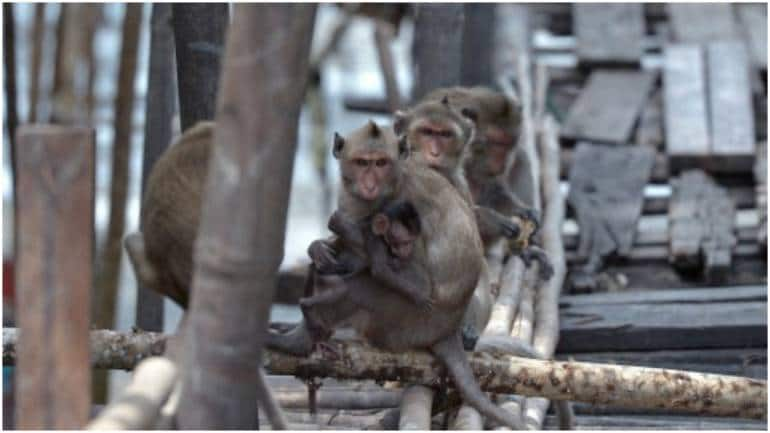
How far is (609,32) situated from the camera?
463 inches

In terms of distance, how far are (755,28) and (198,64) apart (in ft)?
23.3

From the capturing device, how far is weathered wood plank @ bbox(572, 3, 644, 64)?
37.2 ft

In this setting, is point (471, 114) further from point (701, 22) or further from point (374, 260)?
point (701, 22)

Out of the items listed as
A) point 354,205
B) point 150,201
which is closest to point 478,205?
point 354,205

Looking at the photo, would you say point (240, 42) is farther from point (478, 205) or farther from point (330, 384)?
point (478, 205)

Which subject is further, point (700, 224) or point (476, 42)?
point (476, 42)

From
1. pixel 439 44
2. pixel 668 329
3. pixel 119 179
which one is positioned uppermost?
pixel 439 44

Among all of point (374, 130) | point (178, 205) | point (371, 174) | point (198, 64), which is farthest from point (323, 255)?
point (198, 64)

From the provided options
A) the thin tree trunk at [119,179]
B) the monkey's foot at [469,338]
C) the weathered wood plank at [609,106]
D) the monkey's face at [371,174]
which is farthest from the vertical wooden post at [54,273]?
the weathered wood plank at [609,106]

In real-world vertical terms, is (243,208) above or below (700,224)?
above

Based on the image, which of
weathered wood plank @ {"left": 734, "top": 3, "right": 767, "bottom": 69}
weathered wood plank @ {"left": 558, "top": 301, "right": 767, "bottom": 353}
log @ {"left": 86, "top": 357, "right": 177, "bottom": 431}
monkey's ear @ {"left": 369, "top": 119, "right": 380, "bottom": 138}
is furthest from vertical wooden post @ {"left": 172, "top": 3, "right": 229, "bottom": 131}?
weathered wood plank @ {"left": 734, "top": 3, "right": 767, "bottom": 69}

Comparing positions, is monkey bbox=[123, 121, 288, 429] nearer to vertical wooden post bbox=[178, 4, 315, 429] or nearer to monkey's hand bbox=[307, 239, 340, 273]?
monkey's hand bbox=[307, 239, 340, 273]

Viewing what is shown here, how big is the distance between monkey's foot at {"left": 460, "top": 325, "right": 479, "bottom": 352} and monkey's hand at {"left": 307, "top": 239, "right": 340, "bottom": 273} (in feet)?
1.95

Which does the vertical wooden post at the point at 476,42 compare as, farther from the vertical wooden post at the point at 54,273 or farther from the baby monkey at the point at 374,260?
the vertical wooden post at the point at 54,273
